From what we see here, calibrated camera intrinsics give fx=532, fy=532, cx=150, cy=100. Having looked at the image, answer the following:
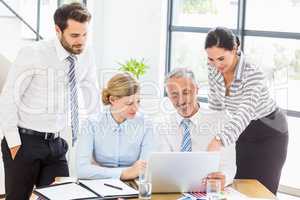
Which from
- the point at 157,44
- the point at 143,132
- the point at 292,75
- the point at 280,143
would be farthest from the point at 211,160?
the point at 157,44

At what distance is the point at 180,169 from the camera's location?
2332 millimetres

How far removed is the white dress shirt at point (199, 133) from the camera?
2.78 m

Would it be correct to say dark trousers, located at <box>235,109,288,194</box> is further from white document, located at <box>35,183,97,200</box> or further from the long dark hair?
white document, located at <box>35,183,97,200</box>

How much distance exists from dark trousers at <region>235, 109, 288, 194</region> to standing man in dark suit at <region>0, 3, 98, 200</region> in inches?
41.5

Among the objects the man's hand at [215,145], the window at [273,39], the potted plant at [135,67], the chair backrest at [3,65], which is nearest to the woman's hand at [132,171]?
the man's hand at [215,145]

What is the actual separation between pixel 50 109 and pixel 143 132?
54cm

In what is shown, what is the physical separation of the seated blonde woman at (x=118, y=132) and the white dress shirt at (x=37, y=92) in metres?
0.23

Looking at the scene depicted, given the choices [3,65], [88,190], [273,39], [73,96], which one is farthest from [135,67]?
[88,190]

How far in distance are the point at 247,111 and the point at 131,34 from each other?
11.0ft

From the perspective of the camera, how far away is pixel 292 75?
210 inches

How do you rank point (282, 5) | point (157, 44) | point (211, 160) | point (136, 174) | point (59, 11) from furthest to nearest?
point (157, 44), point (282, 5), point (59, 11), point (136, 174), point (211, 160)

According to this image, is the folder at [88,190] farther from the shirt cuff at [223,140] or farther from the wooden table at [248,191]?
the shirt cuff at [223,140]

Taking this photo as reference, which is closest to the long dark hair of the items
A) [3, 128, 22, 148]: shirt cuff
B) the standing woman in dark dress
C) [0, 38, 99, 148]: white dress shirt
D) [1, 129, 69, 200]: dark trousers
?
the standing woman in dark dress

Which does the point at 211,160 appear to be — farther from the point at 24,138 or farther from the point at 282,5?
the point at 282,5
